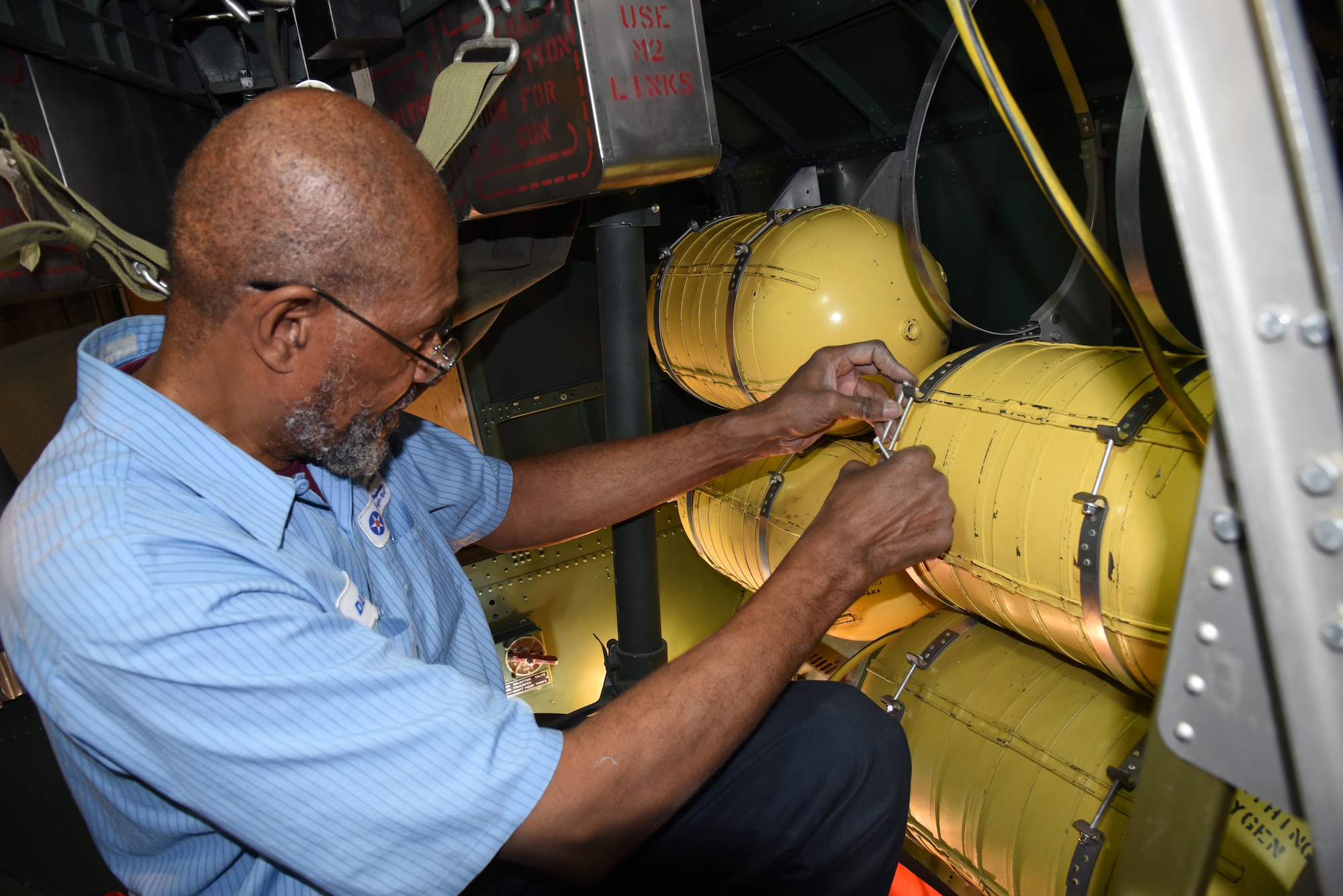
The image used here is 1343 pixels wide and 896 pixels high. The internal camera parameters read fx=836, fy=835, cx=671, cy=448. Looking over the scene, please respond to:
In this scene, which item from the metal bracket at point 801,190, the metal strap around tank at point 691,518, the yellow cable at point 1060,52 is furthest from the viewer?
the metal bracket at point 801,190

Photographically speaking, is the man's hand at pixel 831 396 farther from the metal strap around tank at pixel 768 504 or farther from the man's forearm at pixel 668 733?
the man's forearm at pixel 668 733

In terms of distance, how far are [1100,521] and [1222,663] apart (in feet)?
2.87

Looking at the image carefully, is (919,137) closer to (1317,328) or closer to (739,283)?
(739,283)

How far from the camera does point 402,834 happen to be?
1.10 meters

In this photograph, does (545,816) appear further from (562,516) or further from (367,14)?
(367,14)

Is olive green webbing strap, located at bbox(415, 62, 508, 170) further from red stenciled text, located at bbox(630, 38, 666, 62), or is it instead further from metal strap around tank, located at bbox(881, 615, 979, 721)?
metal strap around tank, located at bbox(881, 615, 979, 721)

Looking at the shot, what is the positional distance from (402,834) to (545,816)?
19cm

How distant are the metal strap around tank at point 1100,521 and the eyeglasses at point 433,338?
121 cm

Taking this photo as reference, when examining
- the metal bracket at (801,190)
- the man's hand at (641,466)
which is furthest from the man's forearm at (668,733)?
the metal bracket at (801,190)

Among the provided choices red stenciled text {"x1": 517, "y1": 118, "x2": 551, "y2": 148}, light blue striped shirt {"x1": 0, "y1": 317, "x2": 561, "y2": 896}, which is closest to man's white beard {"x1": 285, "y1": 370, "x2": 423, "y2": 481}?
light blue striped shirt {"x1": 0, "y1": 317, "x2": 561, "y2": 896}

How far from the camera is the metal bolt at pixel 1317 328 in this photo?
60cm

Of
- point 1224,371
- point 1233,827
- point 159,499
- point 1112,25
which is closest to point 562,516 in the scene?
point 159,499

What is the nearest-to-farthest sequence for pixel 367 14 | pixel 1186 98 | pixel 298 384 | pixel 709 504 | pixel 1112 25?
1. pixel 1186 98
2. pixel 298 384
3. pixel 367 14
4. pixel 1112 25
5. pixel 709 504

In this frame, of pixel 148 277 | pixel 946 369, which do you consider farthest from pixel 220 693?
pixel 946 369
